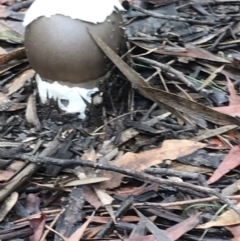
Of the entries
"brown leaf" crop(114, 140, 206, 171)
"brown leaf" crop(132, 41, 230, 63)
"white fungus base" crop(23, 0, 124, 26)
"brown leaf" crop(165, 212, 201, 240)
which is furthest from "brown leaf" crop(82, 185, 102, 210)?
"brown leaf" crop(132, 41, 230, 63)

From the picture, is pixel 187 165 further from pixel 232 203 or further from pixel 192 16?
pixel 192 16

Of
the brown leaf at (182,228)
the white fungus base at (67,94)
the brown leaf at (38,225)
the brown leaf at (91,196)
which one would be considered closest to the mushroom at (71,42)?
the white fungus base at (67,94)

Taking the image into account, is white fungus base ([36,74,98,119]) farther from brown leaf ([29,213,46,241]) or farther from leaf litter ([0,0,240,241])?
brown leaf ([29,213,46,241])

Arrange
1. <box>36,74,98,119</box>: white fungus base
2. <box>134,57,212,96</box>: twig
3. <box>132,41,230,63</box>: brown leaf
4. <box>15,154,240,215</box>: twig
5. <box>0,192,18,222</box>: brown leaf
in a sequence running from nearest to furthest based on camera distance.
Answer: <box>15,154,240,215</box>: twig → <box>0,192,18,222</box>: brown leaf → <box>36,74,98,119</box>: white fungus base → <box>134,57,212,96</box>: twig → <box>132,41,230,63</box>: brown leaf

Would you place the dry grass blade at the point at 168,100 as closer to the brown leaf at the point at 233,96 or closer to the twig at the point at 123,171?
the brown leaf at the point at 233,96

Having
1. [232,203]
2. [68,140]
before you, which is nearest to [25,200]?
[68,140]

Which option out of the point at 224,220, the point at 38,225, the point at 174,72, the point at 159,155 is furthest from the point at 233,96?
the point at 38,225
